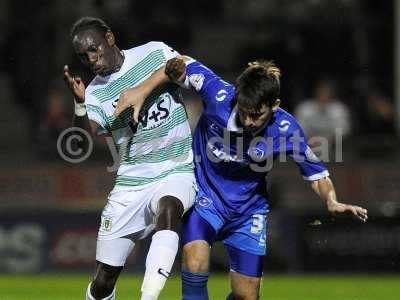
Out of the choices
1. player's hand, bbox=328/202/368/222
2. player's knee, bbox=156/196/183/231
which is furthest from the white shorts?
player's hand, bbox=328/202/368/222

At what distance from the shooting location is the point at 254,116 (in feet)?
26.0

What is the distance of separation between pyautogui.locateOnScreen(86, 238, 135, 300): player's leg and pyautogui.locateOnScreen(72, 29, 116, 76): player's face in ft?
4.25

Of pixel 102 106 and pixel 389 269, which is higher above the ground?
pixel 102 106

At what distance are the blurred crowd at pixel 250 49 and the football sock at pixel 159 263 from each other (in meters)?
8.25

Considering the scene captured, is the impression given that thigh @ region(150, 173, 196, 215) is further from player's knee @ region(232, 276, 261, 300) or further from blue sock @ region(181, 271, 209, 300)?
player's knee @ region(232, 276, 261, 300)

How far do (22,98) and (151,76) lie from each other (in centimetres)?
964

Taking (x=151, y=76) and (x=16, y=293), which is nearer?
(x=151, y=76)

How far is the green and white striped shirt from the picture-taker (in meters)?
8.42

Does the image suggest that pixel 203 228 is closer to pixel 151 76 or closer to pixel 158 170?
pixel 158 170

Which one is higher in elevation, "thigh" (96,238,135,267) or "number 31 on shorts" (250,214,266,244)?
"number 31 on shorts" (250,214,266,244)

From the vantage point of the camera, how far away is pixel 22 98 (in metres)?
17.5

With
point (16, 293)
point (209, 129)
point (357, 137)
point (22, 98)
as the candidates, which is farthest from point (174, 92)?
point (22, 98)

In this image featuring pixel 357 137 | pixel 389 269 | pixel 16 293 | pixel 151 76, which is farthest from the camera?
pixel 357 137

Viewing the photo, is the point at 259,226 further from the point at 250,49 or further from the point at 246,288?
the point at 250,49
